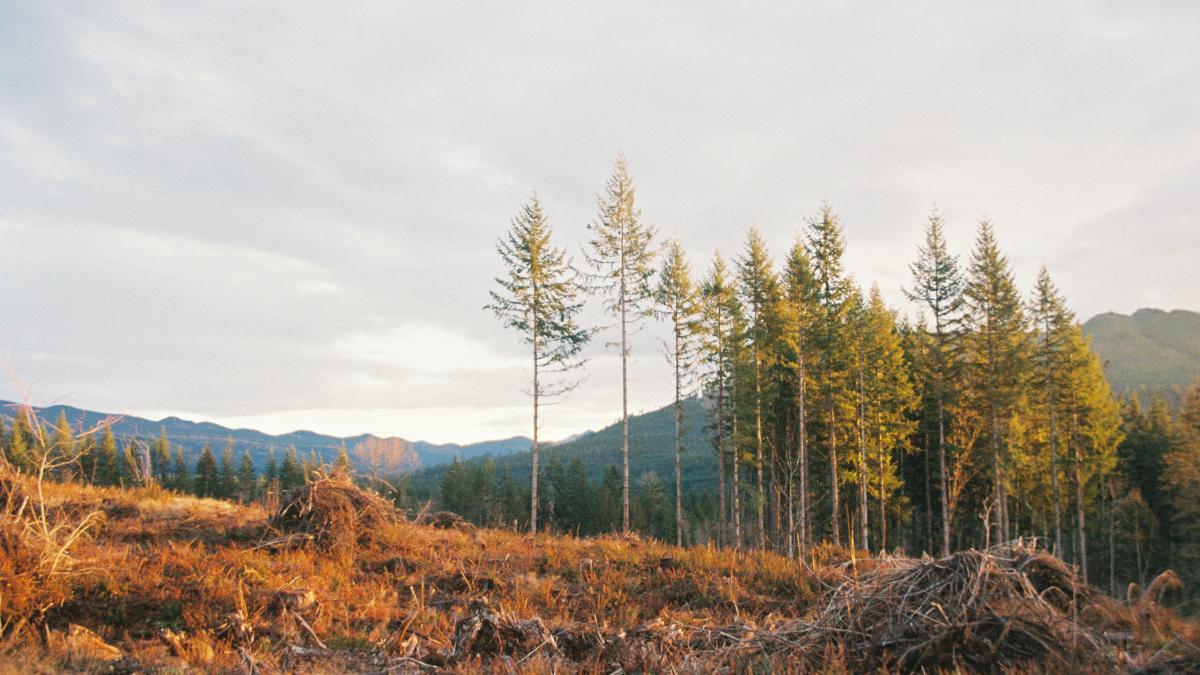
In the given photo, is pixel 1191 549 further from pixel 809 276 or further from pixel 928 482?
pixel 809 276

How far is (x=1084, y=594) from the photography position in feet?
16.0

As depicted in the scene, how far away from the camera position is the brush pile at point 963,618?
398 centimetres

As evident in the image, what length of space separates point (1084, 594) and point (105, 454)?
71.5 meters

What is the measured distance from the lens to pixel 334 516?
9844 mm

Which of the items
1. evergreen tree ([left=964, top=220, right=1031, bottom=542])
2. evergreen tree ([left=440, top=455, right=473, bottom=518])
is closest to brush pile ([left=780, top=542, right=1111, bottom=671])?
evergreen tree ([left=964, top=220, right=1031, bottom=542])

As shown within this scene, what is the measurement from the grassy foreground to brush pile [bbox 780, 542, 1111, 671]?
0.02m

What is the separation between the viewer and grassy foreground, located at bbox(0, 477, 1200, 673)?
14.0ft

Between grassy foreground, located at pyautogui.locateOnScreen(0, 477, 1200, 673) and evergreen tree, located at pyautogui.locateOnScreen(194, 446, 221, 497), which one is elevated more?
grassy foreground, located at pyautogui.locateOnScreen(0, 477, 1200, 673)

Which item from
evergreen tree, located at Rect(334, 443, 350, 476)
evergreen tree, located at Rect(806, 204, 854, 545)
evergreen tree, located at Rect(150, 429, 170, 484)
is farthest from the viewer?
evergreen tree, located at Rect(150, 429, 170, 484)

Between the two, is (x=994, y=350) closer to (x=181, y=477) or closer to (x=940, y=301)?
(x=940, y=301)

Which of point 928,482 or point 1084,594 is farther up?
point 1084,594

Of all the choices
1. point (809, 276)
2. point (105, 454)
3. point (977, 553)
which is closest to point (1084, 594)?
point (977, 553)

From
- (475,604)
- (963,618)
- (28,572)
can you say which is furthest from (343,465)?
(963,618)

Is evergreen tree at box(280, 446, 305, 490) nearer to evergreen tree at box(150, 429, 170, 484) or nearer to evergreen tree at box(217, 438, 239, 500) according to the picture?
evergreen tree at box(217, 438, 239, 500)
